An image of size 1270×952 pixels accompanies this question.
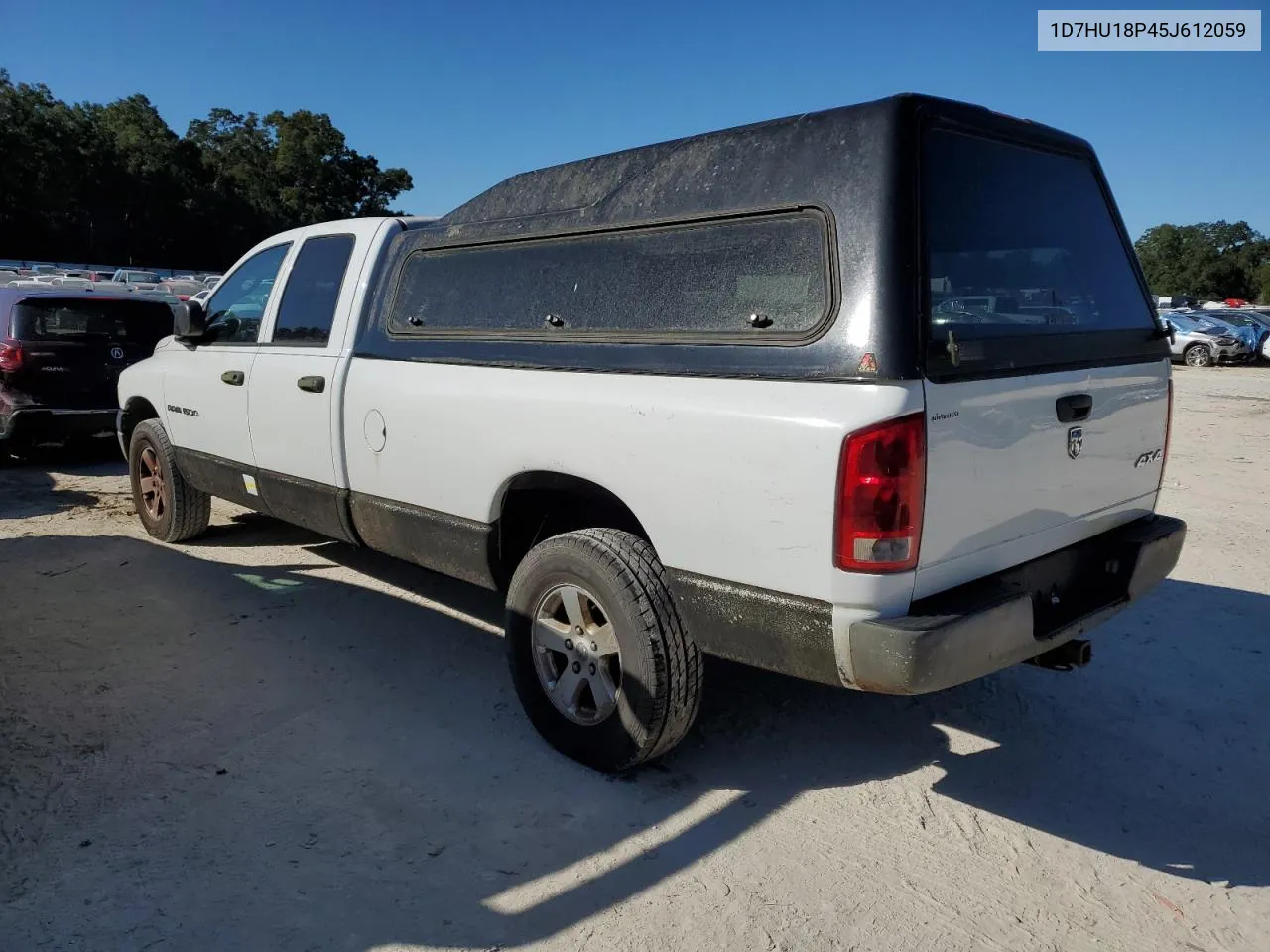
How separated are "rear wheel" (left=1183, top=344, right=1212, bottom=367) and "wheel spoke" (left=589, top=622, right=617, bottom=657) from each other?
27.0m

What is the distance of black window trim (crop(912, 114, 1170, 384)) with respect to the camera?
8.64ft

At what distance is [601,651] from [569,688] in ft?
0.81

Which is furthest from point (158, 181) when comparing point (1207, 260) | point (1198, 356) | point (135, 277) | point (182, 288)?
point (1207, 260)

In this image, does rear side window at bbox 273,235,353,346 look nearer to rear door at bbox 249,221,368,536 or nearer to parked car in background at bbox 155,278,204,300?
rear door at bbox 249,221,368,536

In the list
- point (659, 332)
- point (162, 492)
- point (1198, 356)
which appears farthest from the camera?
point (1198, 356)

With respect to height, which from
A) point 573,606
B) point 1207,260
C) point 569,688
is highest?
point 1207,260

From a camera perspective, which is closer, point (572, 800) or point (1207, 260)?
point (572, 800)

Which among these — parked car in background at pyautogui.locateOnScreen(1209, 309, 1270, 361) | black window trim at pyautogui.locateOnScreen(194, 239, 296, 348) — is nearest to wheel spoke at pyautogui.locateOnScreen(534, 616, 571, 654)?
black window trim at pyautogui.locateOnScreen(194, 239, 296, 348)

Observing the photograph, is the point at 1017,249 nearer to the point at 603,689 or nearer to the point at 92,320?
the point at 603,689

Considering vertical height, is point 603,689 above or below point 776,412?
below

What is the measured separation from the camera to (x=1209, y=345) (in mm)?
25062

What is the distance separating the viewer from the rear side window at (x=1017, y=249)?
280cm

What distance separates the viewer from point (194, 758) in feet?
11.2

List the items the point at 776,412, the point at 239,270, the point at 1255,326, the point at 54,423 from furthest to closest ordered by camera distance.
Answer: the point at 1255,326 < the point at 54,423 < the point at 239,270 < the point at 776,412
